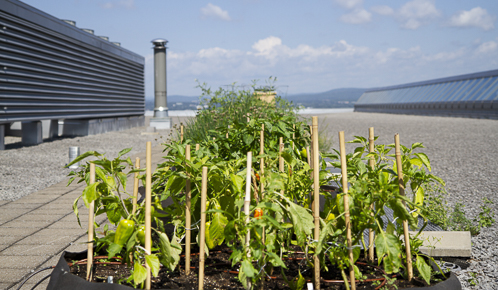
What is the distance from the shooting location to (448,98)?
60.9 feet

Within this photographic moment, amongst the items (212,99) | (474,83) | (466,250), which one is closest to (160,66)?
(212,99)

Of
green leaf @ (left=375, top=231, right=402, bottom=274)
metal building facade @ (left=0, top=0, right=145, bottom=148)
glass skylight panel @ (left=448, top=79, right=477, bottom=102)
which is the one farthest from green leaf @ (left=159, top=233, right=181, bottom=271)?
glass skylight panel @ (left=448, top=79, right=477, bottom=102)

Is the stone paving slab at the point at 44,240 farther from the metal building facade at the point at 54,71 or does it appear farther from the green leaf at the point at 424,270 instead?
the metal building facade at the point at 54,71

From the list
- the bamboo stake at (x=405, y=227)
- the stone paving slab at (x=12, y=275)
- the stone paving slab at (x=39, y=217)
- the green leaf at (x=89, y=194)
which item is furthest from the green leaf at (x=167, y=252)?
the stone paving slab at (x=39, y=217)

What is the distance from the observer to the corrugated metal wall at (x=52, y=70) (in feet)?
22.8

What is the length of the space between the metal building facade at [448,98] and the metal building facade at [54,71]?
13.9 meters

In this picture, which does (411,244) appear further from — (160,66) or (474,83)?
(474,83)

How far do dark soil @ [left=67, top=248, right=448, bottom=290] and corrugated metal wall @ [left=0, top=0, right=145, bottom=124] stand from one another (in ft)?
20.7

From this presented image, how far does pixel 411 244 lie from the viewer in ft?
5.18

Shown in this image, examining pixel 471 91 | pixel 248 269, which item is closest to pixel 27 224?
pixel 248 269

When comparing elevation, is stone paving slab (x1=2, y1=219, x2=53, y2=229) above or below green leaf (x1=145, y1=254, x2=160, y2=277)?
below

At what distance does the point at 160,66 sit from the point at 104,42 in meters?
2.01

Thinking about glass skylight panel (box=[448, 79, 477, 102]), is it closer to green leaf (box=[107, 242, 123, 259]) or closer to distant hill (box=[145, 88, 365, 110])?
distant hill (box=[145, 88, 365, 110])

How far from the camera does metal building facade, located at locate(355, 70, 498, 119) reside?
619 inches
